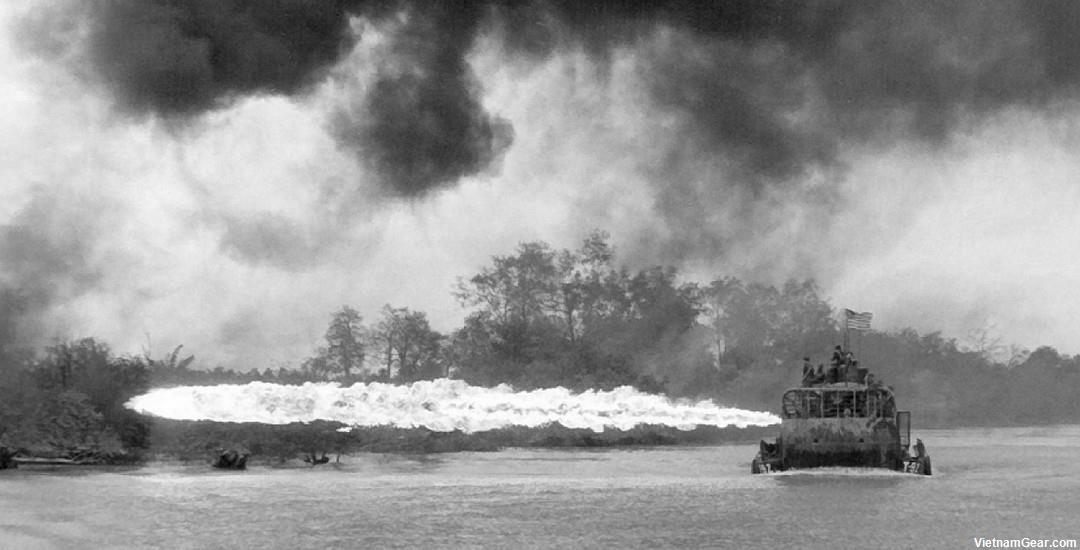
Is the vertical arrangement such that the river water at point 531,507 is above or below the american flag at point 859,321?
below

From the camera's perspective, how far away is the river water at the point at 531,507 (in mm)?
66688

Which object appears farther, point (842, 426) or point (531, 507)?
point (842, 426)

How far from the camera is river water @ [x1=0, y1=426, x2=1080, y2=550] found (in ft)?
219

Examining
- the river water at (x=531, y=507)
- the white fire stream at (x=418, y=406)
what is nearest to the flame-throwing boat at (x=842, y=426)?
the river water at (x=531, y=507)

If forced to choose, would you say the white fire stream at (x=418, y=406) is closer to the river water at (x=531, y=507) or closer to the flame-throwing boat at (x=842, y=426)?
the river water at (x=531, y=507)

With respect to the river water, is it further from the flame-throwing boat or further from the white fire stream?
the white fire stream

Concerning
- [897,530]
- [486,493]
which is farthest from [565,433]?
[897,530]

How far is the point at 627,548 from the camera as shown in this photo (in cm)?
6431

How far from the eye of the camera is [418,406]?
9119 centimetres

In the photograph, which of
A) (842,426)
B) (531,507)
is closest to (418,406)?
(531,507)

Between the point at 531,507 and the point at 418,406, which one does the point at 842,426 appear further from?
the point at 418,406

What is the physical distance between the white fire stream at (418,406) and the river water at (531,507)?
444 centimetres

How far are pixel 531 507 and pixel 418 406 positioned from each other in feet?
50.3

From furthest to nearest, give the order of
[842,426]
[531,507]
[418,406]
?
[418,406]
[842,426]
[531,507]
